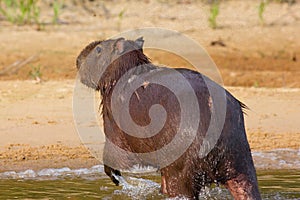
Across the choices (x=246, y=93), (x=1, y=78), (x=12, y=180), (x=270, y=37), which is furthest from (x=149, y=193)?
(x=270, y=37)

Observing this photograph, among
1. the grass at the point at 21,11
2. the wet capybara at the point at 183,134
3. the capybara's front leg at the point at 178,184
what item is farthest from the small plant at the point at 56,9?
the capybara's front leg at the point at 178,184

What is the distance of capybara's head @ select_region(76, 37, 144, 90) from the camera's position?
6.09 m

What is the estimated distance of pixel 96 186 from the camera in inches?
285

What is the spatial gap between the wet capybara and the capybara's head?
0.13 meters

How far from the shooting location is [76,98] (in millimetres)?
9555

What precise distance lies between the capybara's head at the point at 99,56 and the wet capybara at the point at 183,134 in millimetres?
135

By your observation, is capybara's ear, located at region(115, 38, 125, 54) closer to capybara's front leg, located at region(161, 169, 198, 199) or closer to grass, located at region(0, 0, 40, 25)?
capybara's front leg, located at region(161, 169, 198, 199)

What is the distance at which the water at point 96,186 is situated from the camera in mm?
6840

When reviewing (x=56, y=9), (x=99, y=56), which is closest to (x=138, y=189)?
A: (x=99, y=56)

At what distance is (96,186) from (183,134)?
6.07 ft

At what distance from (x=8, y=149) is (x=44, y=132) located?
575 mm

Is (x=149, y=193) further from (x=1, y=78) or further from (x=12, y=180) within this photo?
(x=1, y=78)

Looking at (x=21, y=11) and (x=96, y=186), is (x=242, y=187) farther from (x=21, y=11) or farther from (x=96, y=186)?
(x=21, y=11)

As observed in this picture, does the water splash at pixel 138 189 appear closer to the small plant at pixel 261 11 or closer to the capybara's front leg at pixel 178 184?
the capybara's front leg at pixel 178 184
